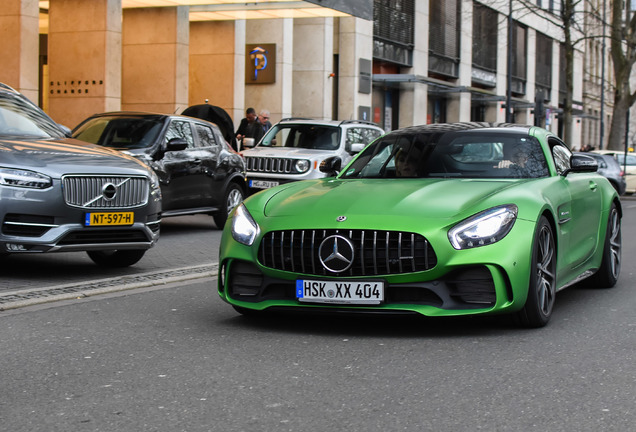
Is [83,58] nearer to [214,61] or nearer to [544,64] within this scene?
[214,61]

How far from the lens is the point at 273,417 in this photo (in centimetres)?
461

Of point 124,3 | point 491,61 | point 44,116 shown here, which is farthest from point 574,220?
point 491,61

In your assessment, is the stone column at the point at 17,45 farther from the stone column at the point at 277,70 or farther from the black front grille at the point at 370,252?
the black front grille at the point at 370,252

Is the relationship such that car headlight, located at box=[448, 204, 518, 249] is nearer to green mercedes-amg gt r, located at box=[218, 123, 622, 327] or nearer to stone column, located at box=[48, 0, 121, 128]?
green mercedes-amg gt r, located at box=[218, 123, 622, 327]

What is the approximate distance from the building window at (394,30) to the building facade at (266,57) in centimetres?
5

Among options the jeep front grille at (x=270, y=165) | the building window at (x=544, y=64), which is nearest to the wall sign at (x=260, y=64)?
the jeep front grille at (x=270, y=165)

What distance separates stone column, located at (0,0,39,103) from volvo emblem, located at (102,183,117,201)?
468 inches

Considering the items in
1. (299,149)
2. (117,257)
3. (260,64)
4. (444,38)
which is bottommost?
(117,257)

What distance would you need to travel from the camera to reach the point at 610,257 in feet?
30.1

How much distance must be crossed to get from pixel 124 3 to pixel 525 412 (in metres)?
22.5

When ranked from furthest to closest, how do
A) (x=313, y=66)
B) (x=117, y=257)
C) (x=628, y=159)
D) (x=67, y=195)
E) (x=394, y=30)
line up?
1. (x=394, y=30)
2. (x=628, y=159)
3. (x=313, y=66)
4. (x=117, y=257)
5. (x=67, y=195)

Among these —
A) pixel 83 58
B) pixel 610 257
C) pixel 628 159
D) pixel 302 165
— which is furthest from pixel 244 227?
pixel 628 159

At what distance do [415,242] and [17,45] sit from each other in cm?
1602

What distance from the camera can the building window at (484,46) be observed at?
48938mm
